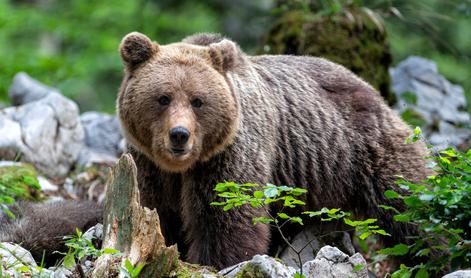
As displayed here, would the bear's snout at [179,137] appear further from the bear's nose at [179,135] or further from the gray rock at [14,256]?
the gray rock at [14,256]

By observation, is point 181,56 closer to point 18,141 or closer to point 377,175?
point 377,175

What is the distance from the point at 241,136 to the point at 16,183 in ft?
8.14

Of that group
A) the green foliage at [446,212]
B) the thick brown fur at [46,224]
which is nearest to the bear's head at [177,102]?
the thick brown fur at [46,224]

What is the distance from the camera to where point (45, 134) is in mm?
9234

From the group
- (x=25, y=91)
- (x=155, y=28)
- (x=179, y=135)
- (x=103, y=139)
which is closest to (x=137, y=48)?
(x=179, y=135)

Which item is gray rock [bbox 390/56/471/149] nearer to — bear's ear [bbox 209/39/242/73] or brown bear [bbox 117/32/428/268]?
brown bear [bbox 117/32/428/268]

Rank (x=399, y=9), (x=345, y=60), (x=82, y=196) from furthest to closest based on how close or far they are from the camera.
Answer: (x=399, y=9) < (x=345, y=60) < (x=82, y=196)

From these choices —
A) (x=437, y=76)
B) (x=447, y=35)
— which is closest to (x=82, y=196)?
(x=437, y=76)

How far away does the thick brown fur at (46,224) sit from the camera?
648 cm

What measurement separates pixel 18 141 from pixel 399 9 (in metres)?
5.79

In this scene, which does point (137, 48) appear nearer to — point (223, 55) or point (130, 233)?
point (223, 55)

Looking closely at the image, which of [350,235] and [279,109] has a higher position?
[279,109]

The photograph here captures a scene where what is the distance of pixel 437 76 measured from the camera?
11.6 metres

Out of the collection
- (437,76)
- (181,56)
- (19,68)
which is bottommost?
(19,68)
